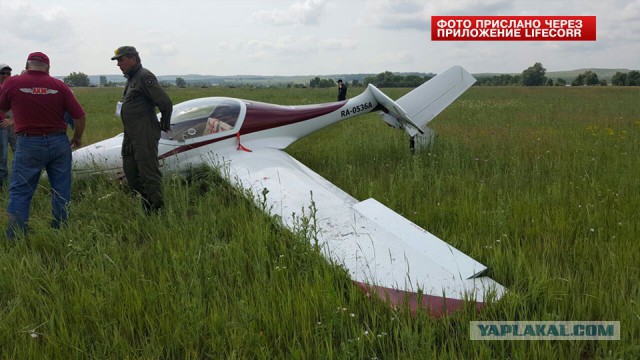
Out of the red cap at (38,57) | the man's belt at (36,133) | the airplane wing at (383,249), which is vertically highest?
the red cap at (38,57)

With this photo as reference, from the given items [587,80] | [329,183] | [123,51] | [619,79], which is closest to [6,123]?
[123,51]

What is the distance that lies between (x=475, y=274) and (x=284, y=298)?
125 cm

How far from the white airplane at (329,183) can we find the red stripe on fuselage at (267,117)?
0.01 metres

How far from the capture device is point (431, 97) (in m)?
8.00

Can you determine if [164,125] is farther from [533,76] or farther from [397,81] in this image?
[533,76]

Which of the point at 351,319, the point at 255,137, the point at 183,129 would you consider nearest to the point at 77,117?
the point at 183,129

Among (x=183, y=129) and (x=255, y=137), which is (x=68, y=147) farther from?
(x=255, y=137)

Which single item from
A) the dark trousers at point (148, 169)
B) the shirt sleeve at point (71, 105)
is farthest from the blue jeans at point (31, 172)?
the dark trousers at point (148, 169)

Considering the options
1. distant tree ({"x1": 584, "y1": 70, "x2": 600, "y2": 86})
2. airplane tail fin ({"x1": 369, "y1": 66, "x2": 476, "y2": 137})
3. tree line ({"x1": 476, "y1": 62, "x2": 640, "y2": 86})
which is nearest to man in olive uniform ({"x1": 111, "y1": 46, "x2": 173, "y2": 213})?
airplane tail fin ({"x1": 369, "y1": 66, "x2": 476, "y2": 137})

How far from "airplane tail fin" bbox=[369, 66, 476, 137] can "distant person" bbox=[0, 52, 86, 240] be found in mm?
5065

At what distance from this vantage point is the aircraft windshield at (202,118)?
18.6 ft

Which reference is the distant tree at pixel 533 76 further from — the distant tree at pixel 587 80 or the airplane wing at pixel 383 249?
the airplane wing at pixel 383 249

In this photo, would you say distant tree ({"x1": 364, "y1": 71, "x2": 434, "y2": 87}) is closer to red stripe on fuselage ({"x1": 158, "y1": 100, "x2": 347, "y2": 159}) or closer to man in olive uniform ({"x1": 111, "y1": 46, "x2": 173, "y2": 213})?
red stripe on fuselage ({"x1": 158, "y1": 100, "x2": 347, "y2": 159})

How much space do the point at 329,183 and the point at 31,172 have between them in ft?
10.1
